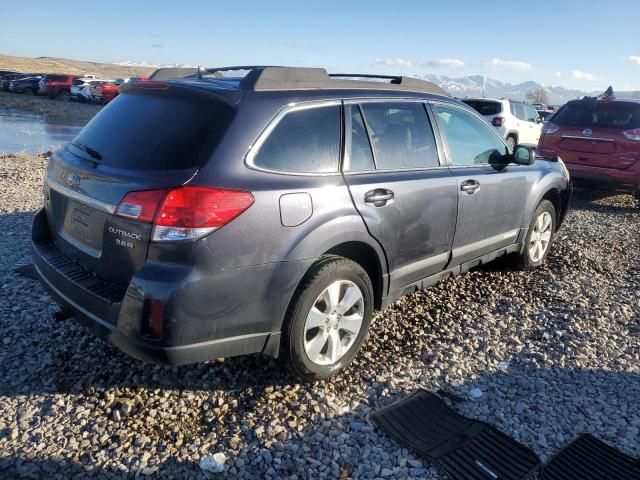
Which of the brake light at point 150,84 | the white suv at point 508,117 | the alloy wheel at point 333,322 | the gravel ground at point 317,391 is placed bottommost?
the gravel ground at point 317,391

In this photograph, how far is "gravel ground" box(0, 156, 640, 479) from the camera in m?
2.63

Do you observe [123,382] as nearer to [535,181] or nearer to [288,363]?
[288,363]

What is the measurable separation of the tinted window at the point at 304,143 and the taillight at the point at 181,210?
35 cm

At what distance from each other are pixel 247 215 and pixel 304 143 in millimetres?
654

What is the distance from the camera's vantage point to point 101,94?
2964 cm

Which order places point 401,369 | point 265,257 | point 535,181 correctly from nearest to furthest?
1. point 265,257
2. point 401,369
3. point 535,181

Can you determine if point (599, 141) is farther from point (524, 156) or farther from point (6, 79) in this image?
point (6, 79)

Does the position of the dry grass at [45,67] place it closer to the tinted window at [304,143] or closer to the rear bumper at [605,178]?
the rear bumper at [605,178]

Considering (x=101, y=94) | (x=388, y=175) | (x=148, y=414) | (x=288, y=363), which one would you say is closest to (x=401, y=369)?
(x=288, y=363)

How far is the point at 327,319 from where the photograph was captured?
3195mm

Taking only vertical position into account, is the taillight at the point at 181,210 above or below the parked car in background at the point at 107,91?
above

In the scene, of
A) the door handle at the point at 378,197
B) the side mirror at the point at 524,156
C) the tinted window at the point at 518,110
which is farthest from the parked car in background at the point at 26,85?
the door handle at the point at 378,197

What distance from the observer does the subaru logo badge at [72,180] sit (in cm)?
294

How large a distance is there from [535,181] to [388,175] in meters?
2.21
